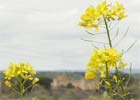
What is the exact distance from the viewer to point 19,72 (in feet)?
17.6

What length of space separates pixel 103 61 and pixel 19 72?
5.62 ft

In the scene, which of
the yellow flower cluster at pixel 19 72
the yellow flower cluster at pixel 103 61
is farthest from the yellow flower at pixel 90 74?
the yellow flower cluster at pixel 19 72

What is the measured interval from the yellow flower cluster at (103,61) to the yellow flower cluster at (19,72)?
157 cm

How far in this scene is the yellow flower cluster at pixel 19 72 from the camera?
17.6ft

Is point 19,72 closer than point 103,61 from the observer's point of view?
No

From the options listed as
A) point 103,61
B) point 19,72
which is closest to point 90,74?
point 103,61

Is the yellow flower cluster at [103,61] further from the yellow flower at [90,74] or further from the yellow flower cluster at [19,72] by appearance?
the yellow flower cluster at [19,72]

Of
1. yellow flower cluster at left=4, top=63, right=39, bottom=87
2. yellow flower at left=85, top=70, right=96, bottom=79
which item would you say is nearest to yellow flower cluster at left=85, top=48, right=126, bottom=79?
yellow flower at left=85, top=70, right=96, bottom=79

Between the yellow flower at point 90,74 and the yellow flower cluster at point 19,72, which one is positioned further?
the yellow flower cluster at point 19,72

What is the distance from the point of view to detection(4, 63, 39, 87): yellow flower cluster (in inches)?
211

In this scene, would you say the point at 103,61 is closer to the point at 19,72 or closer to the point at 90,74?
the point at 90,74

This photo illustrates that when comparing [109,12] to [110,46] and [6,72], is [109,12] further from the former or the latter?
[6,72]

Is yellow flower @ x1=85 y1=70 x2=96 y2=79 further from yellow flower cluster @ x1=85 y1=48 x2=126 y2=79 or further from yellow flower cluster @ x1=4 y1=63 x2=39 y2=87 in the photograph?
yellow flower cluster @ x1=4 y1=63 x2=39 y2=87

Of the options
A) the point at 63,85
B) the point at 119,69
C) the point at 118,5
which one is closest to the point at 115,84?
the point at 119,69
